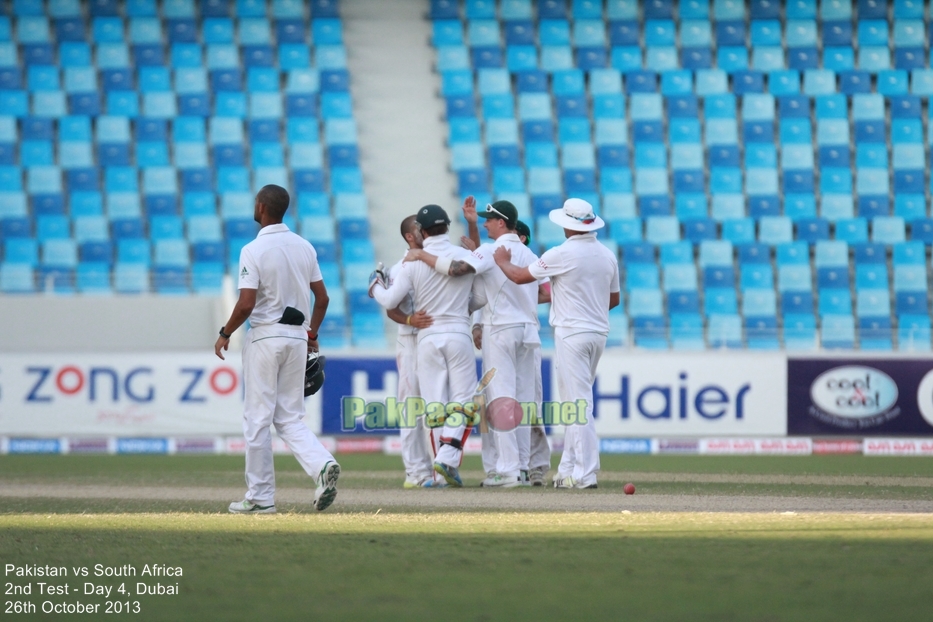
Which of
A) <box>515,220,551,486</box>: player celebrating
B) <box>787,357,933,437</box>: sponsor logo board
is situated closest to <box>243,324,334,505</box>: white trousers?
<box>515,220,551,486</box>: player celebrating

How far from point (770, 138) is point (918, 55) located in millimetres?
3872

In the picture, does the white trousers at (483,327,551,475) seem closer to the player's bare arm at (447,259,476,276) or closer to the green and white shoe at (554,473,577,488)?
the green and white shoe at (554,473,577,488)

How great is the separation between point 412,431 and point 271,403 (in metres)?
2.57

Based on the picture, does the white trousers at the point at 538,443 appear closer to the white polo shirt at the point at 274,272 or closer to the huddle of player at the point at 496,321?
the huddle of player at the point at 496,321

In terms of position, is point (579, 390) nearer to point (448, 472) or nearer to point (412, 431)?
point (448, 472)

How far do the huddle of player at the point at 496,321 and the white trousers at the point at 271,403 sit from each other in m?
1.92

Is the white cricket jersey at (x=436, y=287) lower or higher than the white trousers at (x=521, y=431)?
higher

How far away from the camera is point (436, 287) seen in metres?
10.4

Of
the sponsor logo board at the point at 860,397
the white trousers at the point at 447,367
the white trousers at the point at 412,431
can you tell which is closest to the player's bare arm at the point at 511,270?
the white trousers at the point at 447,367

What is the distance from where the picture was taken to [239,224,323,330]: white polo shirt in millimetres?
8398

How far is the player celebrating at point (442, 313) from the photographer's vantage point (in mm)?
10297

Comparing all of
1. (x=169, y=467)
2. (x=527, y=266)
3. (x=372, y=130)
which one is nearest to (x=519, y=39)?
(x=372, y=130)

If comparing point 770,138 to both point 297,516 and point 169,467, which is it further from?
point 297,516

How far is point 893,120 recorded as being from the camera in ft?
80.9
